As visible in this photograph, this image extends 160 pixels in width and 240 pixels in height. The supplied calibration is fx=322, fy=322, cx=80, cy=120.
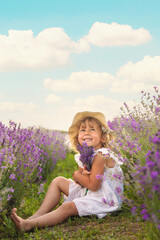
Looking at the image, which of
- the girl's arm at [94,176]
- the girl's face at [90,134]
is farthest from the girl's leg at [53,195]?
the girl's face at [90,134]

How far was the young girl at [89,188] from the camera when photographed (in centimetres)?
343

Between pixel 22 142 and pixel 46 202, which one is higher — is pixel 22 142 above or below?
above

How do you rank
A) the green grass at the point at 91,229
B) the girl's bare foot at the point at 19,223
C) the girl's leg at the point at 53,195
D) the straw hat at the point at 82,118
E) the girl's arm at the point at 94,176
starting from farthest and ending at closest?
the straw hat at the point at 82,118
the girl's leg at the point at 53,195
the girl's arm at the point at 94,176
the girl's bare foot at the point at 19,223
the green grass at the point at 91,229

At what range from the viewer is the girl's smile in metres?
3.79

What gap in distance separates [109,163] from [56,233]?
0.94 metres

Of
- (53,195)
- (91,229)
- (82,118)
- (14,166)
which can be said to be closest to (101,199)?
(91,229)

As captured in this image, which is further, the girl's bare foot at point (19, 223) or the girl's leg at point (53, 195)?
the girl's leg at point (53, 195)

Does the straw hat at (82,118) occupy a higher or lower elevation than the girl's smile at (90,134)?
higher

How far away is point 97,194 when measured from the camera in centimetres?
358

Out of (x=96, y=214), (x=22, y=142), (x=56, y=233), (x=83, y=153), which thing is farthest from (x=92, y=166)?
(x=22, y=142)

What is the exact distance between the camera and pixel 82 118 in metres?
4.06

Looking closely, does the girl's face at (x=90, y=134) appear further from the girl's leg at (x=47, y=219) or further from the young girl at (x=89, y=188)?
the girl's leg at (x=47, y=219)

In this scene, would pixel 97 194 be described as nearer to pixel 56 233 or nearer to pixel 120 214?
pixel 120 214

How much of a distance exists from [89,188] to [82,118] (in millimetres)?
935
